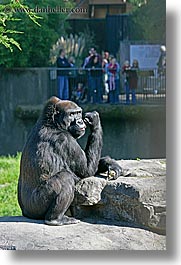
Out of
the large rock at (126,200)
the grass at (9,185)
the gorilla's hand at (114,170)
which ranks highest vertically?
the gorilla's hand at (114,170)

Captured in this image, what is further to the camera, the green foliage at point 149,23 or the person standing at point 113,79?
the person standing at point 113,79

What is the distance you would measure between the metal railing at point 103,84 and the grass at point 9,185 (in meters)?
0.94

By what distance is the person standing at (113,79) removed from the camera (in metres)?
5.46

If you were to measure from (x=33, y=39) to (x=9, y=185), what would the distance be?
1.33 metres

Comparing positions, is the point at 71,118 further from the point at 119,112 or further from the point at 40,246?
the point at 119,112

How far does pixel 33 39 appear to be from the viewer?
5645 mm

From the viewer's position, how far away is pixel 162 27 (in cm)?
443

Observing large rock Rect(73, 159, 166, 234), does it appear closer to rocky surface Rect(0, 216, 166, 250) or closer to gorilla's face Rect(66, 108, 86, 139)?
rocky surface Rect(0, 216, 166, 250)

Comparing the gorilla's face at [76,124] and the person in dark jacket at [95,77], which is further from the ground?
the person in dark jacket at [95,77]

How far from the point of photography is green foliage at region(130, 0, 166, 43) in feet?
14.1

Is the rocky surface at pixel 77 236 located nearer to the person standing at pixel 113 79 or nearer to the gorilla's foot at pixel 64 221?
the gorilla's foot at pixel 64 221

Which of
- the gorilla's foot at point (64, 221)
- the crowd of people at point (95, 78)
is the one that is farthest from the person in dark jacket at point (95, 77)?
the gorilla's foot at point (64, 221)

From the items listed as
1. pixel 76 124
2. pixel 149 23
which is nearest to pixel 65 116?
pixel 76 124

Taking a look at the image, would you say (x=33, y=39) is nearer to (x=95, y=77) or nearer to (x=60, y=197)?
(x=95, y=77)
